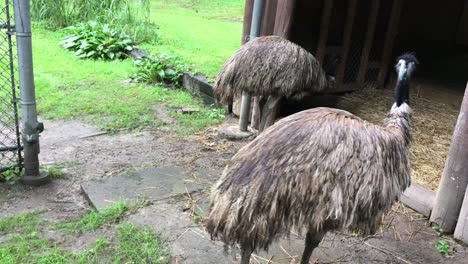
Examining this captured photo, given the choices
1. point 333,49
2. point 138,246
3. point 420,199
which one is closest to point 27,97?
point 138,246

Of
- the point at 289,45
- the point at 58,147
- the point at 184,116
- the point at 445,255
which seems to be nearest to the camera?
the point at 445,255

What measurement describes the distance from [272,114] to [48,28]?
242 inches

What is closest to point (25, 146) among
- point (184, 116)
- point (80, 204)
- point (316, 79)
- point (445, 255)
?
point (80, 204)

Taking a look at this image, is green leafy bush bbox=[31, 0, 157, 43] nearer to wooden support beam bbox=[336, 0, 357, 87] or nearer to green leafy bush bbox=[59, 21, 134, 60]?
green leafy bush bbox=[59, 21, 134, 60]

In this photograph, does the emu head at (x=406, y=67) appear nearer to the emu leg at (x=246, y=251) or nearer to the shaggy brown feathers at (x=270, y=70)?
the emu leg at (x=246, y=251)

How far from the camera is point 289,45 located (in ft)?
14.0

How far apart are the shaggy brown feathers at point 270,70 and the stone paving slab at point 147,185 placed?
33.9 inches

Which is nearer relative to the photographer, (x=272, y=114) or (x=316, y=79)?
(x=316, y=79)

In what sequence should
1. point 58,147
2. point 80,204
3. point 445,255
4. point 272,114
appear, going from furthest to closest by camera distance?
point 272,114 < point 58,147 < point 80,204 < point 445,255

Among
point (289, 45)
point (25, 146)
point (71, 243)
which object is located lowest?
point (71, 243)

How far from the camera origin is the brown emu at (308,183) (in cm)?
222

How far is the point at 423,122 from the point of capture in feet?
19.1

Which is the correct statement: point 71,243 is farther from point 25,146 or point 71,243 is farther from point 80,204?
point 25,146

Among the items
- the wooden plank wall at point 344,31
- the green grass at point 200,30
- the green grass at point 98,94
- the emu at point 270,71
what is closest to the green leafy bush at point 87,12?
the green grass at point 200,30
